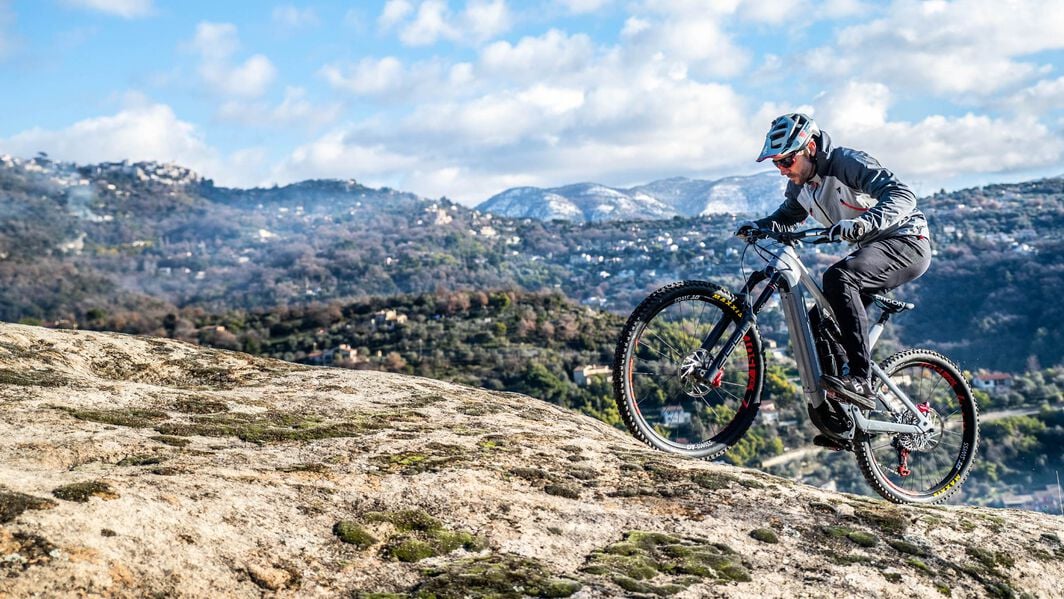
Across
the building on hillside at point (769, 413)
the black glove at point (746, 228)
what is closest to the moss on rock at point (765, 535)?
the black glove at point (746, 228)

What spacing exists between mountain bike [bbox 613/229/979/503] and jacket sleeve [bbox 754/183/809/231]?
333mm

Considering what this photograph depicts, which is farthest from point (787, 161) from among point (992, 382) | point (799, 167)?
point (992, 382)

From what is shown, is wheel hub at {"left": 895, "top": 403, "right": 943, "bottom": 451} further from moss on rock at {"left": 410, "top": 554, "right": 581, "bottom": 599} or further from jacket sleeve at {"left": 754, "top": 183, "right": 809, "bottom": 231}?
moss on rock at {"left": 410, "top": 554, "right": 581, "bottom": 599}

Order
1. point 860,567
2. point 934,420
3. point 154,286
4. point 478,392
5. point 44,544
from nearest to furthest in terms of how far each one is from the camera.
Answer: point 44,544
point 860,567
point 934,420
point 478,392
point 154,286

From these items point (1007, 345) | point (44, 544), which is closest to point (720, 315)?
point (44, 544)

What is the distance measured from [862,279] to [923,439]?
2235mm

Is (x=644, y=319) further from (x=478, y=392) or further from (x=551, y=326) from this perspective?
(x=551, y=326)

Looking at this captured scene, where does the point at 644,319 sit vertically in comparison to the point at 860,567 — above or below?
above

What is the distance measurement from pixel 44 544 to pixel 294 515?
122 centimetres

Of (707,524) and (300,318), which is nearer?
(707,524)

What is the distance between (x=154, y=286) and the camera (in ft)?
562

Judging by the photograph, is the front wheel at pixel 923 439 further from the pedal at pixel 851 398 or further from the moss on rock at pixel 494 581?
the moss on rock at pixel 494 581

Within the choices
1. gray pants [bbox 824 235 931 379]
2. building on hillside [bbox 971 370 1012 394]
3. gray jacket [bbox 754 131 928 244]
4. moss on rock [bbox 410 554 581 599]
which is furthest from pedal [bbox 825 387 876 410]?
building on hillside [bbox 971 370 1012 394]

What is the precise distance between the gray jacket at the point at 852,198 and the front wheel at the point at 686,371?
1140 millimetres
